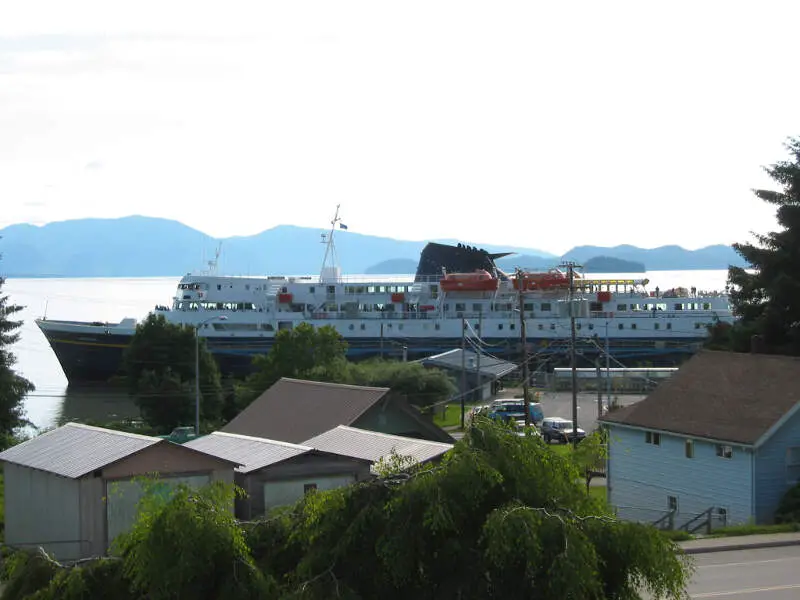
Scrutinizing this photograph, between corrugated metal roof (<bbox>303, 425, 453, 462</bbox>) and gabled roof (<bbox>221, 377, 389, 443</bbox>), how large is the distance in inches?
118

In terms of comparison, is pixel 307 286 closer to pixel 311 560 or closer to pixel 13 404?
pixel 13 404

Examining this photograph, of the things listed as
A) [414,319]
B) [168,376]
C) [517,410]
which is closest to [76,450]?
[517,410]

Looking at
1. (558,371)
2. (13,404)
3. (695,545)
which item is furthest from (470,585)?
(558,371)

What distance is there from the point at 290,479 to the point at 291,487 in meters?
0.12

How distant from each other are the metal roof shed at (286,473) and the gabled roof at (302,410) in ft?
18.2

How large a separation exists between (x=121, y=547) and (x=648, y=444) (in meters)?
15.2

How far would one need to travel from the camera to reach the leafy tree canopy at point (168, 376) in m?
37.6

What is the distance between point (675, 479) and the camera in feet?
68.2

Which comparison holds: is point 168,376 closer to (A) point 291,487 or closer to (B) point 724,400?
(B) point 724,400

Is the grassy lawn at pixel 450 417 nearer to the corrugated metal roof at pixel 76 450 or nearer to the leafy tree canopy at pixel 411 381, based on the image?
the leafy tree canopy at pixel 411 381

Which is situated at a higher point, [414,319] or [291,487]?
[414,319]

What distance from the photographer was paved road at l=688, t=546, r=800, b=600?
40.7ft

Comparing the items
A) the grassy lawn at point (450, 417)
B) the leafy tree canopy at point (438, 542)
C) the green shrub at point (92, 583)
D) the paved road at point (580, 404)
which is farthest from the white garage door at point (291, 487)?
the grassy lawn at point (450, 417)

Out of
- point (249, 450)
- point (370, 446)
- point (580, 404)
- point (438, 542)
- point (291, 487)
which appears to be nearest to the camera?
point (438, 542)
